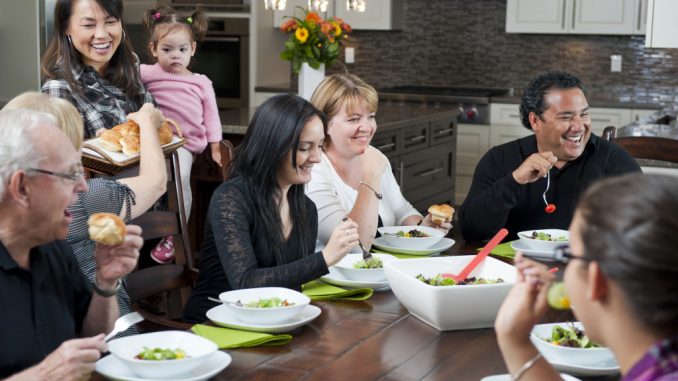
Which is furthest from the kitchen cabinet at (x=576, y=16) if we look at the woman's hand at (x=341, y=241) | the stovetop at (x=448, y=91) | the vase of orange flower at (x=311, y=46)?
the woman's hand at (x=341, y=241)

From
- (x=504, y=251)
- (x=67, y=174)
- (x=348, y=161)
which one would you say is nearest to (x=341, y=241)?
(x=504, y=251)

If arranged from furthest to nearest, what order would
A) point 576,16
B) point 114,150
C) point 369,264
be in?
point 576,16 → point 114,150 → point 369,264

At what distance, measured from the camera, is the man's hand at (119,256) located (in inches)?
74.4

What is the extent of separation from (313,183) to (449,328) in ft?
3.65

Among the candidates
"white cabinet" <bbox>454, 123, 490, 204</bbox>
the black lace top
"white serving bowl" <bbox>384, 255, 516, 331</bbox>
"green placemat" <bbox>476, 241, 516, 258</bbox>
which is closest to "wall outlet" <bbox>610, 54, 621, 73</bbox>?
"white cabinet" <bbox>454, 123, 490, 204</bbox>

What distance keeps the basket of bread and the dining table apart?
76cm

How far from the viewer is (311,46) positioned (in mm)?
5043

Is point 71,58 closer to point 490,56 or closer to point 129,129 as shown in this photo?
point 129,129

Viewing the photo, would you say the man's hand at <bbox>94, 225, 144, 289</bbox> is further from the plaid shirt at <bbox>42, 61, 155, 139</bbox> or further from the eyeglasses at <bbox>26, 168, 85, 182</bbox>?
the plaid shirt at <bbox>42, 61, 155, 139</bbox>

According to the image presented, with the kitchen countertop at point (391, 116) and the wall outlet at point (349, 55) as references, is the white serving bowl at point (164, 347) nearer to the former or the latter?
the kitchen countertop at point (391, 116)

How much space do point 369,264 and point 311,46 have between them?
272 centimetres

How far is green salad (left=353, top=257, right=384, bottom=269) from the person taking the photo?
2508mm

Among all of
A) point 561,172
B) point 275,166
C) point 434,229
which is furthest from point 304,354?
point 561,172

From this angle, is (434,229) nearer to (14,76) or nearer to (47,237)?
(47,237)
